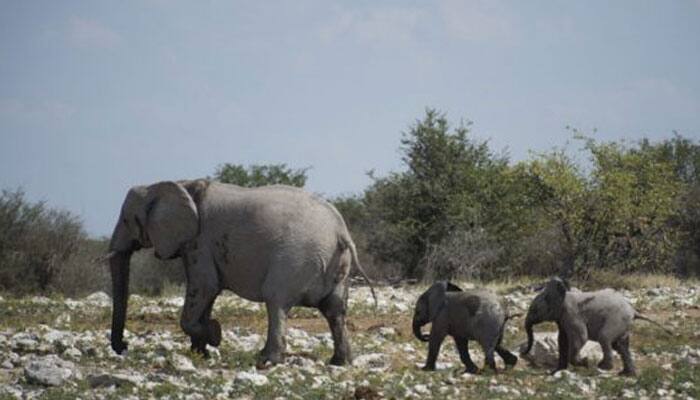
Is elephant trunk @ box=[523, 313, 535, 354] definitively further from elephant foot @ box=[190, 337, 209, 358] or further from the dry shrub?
the dry shrub

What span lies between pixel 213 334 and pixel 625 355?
572cm

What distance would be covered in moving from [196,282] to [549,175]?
71.5 ft

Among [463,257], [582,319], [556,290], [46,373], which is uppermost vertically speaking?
[463,257]

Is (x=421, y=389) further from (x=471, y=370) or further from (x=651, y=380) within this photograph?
(x=651, y=380)

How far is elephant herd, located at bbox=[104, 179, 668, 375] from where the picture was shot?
13.9 meters

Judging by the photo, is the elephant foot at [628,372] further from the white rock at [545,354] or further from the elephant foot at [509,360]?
the elephant foot at [509,360]

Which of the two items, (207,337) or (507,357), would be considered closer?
(207,337)

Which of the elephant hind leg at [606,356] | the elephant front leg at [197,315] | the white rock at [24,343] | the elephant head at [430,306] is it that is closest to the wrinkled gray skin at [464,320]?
the elephant head at [430,306]

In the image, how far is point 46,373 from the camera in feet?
37.6

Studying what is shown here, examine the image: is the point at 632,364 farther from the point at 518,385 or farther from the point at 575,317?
the point at 518,385

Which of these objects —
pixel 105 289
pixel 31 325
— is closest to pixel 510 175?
pixel 105 289

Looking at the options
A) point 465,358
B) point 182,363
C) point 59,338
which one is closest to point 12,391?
point 182,363

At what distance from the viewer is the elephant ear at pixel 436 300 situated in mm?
14578

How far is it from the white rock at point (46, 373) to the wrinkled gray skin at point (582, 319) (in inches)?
255
